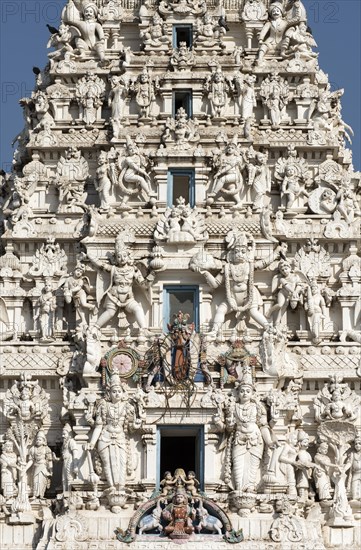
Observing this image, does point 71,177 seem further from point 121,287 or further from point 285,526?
point 285,526

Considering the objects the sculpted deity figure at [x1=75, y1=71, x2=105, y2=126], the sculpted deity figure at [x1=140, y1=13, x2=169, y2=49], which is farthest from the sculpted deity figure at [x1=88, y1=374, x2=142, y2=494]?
the sculpted deity figure at [x1=140, y1=13, x2=169, y2=49]

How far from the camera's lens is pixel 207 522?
39812 millimetres

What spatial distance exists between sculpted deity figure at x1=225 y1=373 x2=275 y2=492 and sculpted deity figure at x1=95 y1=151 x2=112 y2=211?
22.6ft

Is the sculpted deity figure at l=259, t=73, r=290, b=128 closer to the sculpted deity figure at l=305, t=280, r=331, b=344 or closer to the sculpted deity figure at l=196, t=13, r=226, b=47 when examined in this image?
the sculpted deity figure at l=196, t=13, r=226, b=47

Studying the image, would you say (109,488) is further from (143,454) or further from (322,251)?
(322,251)

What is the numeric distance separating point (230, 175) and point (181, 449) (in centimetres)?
757

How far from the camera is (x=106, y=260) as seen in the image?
43.8 meters

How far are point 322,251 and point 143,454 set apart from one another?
7754 millimetres

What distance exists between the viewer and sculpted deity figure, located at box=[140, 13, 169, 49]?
47.7 meters

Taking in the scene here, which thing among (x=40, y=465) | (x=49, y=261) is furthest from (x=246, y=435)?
(x=49, y=261)

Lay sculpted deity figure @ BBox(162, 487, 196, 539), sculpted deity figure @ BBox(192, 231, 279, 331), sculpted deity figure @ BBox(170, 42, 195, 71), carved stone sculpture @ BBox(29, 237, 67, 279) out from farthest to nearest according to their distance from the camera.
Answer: sculpted deity figure @ BBox(170, 42, 195, 71) < carved stone sculpture @ BBox(29, 237, 67, 279) < sculpted deity figure @ BBox(192, 231, 279, 331) < sculpted deity figure @ BBox(162, 487, 196, 539)

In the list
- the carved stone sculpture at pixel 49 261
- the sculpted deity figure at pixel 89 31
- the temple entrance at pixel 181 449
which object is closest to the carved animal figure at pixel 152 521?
the temple entrance at pixel 181 449

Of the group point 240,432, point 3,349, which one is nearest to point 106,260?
A: point 3,349

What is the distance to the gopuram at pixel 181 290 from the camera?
133 ft
